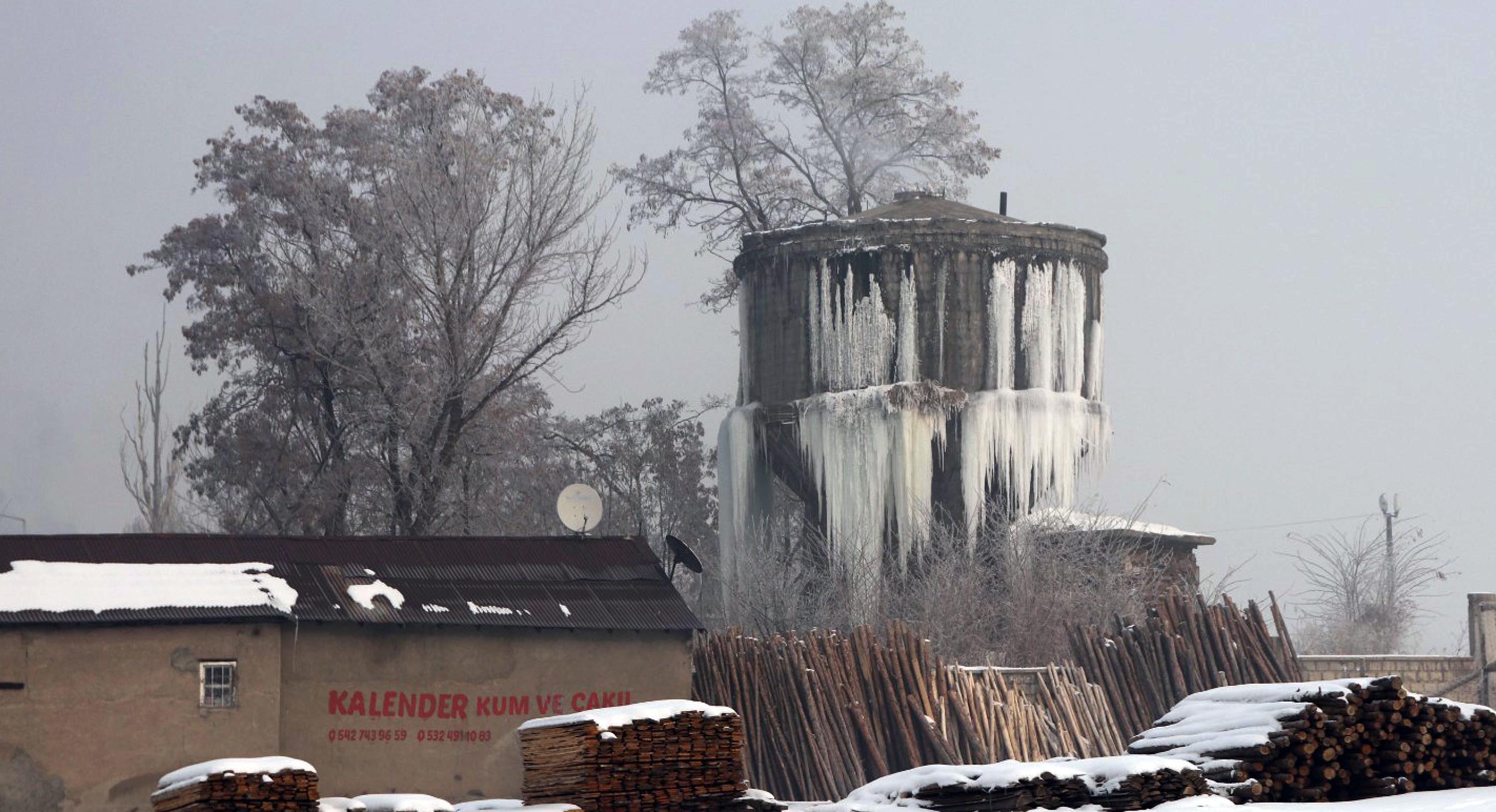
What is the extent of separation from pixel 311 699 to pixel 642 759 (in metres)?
6.43

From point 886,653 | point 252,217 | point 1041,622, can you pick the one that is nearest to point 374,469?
point 252,217

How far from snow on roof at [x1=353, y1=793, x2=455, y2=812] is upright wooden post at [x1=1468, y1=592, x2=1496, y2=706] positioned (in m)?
20.3

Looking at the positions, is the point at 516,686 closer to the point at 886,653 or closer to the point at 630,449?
the point at 886,653

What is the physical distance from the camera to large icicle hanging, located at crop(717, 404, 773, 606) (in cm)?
3912

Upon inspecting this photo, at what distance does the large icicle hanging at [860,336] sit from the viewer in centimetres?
3791

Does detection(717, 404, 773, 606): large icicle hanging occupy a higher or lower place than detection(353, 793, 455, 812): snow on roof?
higher

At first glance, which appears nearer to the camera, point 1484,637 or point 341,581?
point 341,581

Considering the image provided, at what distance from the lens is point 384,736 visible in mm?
22281

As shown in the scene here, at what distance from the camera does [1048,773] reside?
51.1ft

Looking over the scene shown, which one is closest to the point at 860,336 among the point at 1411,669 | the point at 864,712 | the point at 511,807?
the point at 1411,669

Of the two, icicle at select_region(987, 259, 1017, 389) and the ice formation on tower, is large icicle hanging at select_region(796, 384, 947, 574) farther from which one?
icicle at select_region(987, 259, 1017, 389)

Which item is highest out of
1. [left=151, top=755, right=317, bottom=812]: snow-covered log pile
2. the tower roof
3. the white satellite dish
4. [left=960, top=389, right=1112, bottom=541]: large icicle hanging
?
the tower roof

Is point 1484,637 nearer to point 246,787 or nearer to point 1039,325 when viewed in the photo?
point 1039,325

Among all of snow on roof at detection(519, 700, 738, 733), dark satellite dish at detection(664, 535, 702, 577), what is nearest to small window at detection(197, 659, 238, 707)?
snow on roof at detection(519, 700, 738, 733)
